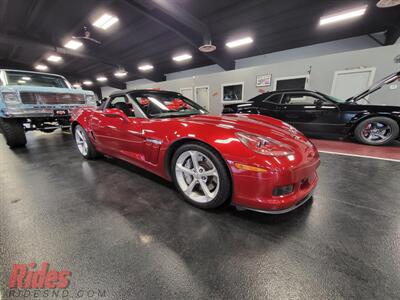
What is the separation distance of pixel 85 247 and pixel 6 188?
5.95 feet

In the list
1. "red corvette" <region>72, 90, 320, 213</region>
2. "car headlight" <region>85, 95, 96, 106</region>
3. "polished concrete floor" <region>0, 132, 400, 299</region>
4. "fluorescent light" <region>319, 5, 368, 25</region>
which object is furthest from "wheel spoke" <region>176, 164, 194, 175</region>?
"fluorescent light" <region>319, 5, 368, 25</region>

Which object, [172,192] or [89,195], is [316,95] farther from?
[89,195]

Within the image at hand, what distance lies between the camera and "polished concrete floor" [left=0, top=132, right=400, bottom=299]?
0.91m

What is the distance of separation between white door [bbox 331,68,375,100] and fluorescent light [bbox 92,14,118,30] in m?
9.10

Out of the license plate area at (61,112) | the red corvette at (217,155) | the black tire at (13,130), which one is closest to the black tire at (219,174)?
the red corvette at (217,155)

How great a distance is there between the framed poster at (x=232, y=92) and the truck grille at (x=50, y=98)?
22.6ft

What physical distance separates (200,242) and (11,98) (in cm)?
463

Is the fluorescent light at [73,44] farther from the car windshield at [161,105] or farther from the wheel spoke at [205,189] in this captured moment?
the wheel spoke at [205,189]

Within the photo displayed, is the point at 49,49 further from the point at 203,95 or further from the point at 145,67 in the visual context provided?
the point at 203,95

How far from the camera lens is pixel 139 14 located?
6477mm

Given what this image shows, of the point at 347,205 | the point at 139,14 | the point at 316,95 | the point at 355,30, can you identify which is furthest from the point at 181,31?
the point at 347,205

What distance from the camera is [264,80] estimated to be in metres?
8.09

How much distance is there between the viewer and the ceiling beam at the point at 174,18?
5387mm

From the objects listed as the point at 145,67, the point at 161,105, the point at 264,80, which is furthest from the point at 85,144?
the point at 145,67
